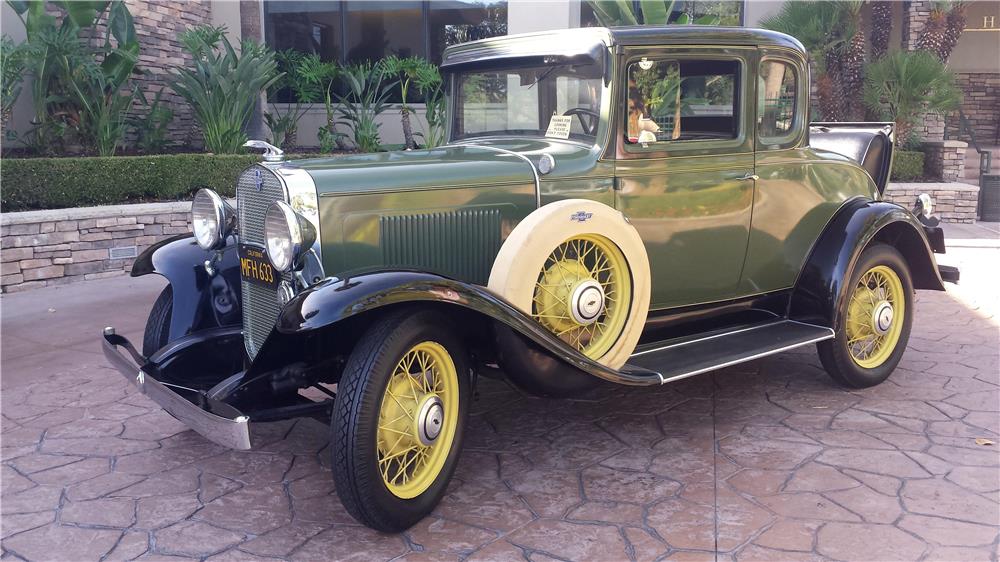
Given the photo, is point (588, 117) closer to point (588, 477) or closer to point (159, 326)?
point (588, 477)

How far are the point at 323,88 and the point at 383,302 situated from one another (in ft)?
31.3

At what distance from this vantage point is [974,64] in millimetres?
15602

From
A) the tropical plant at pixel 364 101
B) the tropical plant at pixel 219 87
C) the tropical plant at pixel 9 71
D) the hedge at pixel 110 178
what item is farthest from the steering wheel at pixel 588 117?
the tropical plant at pixel 364 101

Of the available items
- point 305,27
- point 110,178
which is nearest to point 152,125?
point 110,178

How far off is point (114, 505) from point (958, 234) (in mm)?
9714

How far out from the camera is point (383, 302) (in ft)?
9.49

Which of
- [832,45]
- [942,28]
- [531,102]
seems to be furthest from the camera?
[942,28]

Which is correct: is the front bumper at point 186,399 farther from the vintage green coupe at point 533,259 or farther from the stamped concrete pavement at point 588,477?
the stamped concrete pavement at point 588,477

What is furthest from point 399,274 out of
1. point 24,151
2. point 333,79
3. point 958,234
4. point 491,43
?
point 333,79

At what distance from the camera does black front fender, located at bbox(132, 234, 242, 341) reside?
13.3 ft

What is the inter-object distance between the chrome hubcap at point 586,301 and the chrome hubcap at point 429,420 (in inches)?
29.0

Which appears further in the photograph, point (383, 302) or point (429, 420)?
point (429, 420)

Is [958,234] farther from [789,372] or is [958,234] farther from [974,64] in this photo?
[974,64]

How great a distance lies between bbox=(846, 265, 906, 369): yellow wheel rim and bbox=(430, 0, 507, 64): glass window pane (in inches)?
338
